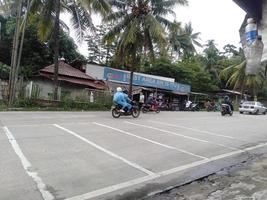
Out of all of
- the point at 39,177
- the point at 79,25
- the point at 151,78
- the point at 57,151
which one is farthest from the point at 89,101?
the point at 39,177

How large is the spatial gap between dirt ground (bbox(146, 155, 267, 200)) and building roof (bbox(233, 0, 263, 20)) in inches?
118

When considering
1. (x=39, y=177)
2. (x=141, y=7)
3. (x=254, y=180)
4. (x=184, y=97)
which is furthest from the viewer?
(x=184, y=97)

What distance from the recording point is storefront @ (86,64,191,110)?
32.4 meters

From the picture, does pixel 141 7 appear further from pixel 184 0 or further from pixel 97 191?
pixel 97 191

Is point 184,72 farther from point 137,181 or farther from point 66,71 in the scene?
point 137,181

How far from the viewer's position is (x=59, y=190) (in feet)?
19.9

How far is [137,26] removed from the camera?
27.6m

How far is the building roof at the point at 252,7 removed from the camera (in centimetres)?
657

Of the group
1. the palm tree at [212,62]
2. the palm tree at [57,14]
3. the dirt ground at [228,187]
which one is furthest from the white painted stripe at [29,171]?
the palm tree at [212,62]

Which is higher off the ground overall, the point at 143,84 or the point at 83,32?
the point at 83,32

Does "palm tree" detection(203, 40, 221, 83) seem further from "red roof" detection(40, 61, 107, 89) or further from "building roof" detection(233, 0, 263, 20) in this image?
"building roof" detection(233, 0, 263, 20)

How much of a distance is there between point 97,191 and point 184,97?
35.4 metres

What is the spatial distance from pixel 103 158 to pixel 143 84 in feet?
83.8

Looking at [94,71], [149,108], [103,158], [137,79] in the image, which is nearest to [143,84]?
[137,79]
